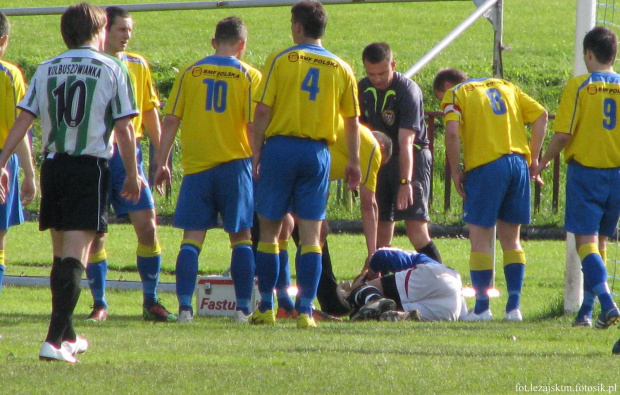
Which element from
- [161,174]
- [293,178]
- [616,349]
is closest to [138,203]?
[161,174]

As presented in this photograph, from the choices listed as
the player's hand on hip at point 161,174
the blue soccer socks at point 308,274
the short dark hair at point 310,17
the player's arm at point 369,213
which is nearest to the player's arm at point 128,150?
the player's hand on hip at point 161,174

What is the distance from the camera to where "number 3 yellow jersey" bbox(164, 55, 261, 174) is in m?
6.98

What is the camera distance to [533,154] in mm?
7590

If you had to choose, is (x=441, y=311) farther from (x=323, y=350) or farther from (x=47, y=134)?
(x=47, y=134)

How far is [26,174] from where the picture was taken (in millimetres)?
6336

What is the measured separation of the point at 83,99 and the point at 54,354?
1237mm

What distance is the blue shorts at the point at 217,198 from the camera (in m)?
7.01

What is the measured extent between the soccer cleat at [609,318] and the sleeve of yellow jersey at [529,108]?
5.04ft

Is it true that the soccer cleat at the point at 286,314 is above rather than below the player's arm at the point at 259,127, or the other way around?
below

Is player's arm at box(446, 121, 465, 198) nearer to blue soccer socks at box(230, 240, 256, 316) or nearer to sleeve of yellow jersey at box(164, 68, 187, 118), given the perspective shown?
blue soccer socks at box(230, 240, 256, 316)

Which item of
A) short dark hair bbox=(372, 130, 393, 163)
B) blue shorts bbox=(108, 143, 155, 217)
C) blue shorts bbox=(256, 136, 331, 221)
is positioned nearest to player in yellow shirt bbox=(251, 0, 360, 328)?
blue shorts bbox=(256, 136, 331, 221)

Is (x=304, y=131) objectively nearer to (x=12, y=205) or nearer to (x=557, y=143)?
(x=557, y=143)

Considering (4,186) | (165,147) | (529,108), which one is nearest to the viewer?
(4,186)

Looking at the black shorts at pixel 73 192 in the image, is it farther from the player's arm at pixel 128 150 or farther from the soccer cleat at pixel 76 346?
the soccer cleat at pixel 76 346
